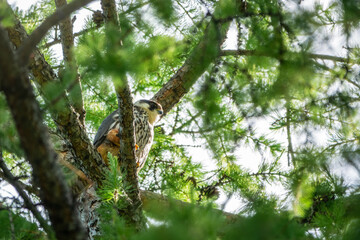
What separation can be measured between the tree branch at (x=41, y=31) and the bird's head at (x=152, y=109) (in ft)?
9.74

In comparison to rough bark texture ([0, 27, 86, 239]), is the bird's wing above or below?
above

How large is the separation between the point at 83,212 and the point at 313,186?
79.2 inches

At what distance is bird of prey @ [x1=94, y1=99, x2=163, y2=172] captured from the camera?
14.9 ft

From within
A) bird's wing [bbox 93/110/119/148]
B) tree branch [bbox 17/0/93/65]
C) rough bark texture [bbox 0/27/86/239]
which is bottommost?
rough bark texture [bbox 0/27/86/239]

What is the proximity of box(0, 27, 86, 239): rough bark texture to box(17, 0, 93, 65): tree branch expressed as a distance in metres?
0.08

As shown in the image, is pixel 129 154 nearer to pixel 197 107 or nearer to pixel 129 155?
pixel 129 155

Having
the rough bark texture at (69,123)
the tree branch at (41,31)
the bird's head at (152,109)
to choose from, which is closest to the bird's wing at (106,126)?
the bird's head at (152,109)

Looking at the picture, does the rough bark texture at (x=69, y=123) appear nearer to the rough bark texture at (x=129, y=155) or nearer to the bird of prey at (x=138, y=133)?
the rough bark texture at (x=129, y=155)

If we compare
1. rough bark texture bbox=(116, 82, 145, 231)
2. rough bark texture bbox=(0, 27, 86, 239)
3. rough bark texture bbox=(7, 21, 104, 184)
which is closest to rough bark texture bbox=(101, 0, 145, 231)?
rough bark texture bbox=(116, 82, 145, 231)

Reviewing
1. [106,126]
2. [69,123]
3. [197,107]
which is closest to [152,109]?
[106,126]

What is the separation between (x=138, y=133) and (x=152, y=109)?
317mm

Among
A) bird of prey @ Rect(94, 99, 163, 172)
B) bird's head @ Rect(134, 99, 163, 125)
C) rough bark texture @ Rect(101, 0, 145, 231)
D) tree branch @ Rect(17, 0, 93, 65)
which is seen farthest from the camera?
bird's head @ Rect(134, 99, 163, 125)

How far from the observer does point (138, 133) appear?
15.3 feet

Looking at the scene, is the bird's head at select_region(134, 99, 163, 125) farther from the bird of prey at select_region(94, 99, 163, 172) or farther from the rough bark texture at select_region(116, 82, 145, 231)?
the rough bark texture at select_region(116, 82, 145, 231)
